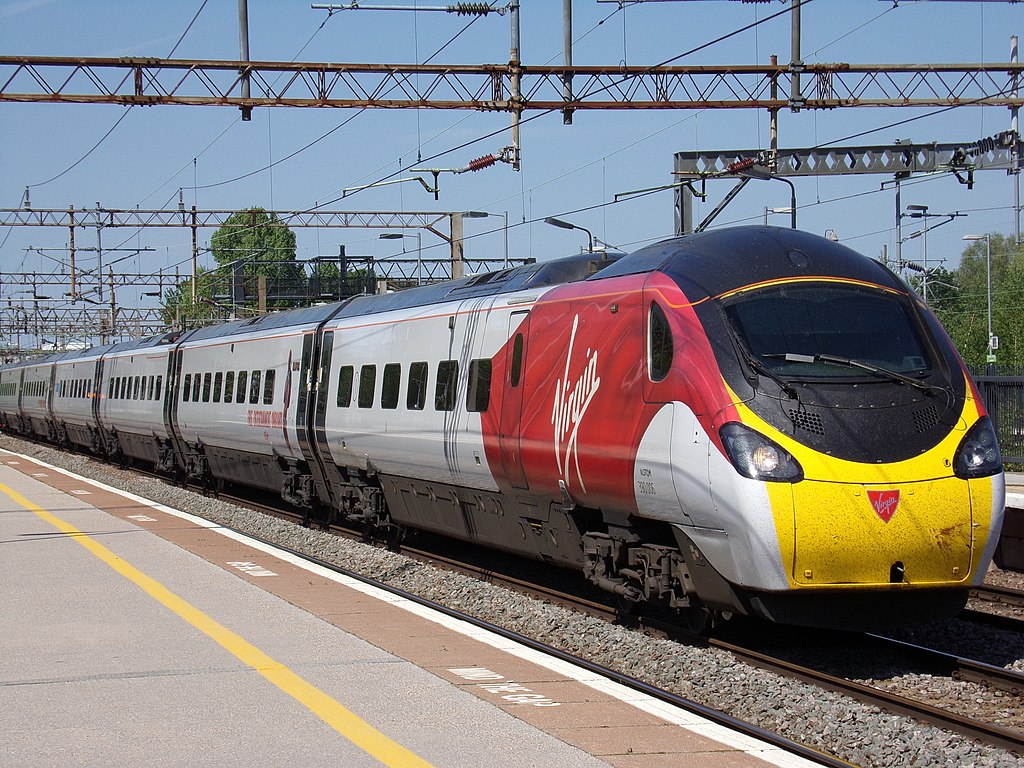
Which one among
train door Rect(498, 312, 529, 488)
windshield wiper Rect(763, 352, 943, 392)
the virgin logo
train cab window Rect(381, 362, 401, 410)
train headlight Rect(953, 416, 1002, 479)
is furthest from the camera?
train cab window Rect(381, 362, 401, 410)

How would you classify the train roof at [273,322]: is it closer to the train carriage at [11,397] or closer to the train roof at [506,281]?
the train roof at [506,281]

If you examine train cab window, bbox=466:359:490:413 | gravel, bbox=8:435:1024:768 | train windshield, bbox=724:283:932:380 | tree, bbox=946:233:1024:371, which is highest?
tree, bbox=946:233:1024:371

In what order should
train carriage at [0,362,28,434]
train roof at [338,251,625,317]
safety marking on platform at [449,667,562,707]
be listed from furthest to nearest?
train carriage at [0,362,28,434]
train roof at [338,251,625,317]
safety marking on platform at [449,667,562,707]

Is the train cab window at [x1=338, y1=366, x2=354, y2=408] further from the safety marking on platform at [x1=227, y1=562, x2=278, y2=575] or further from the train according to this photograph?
the safety marking on platform at [x1=227, y1=562, x2=278, y2=575]

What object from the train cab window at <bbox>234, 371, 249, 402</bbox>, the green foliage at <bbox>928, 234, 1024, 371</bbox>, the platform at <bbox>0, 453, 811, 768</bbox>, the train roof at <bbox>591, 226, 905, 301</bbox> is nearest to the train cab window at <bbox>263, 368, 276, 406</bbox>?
the train cab window at <bbox>234, 371, 249, 402</bbox>

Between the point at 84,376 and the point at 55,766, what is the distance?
3547cm

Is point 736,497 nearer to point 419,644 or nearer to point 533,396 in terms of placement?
point 419,644

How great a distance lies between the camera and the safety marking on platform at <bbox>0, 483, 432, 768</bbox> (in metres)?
6.21

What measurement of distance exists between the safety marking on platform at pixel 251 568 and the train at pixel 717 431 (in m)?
2.22

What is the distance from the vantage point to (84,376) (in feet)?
130

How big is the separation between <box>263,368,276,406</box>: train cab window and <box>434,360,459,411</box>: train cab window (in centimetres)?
685

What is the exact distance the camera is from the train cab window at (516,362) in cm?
1195

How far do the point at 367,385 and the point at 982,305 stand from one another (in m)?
73.0

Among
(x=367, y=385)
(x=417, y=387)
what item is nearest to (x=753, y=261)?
(x=417, y=387)
